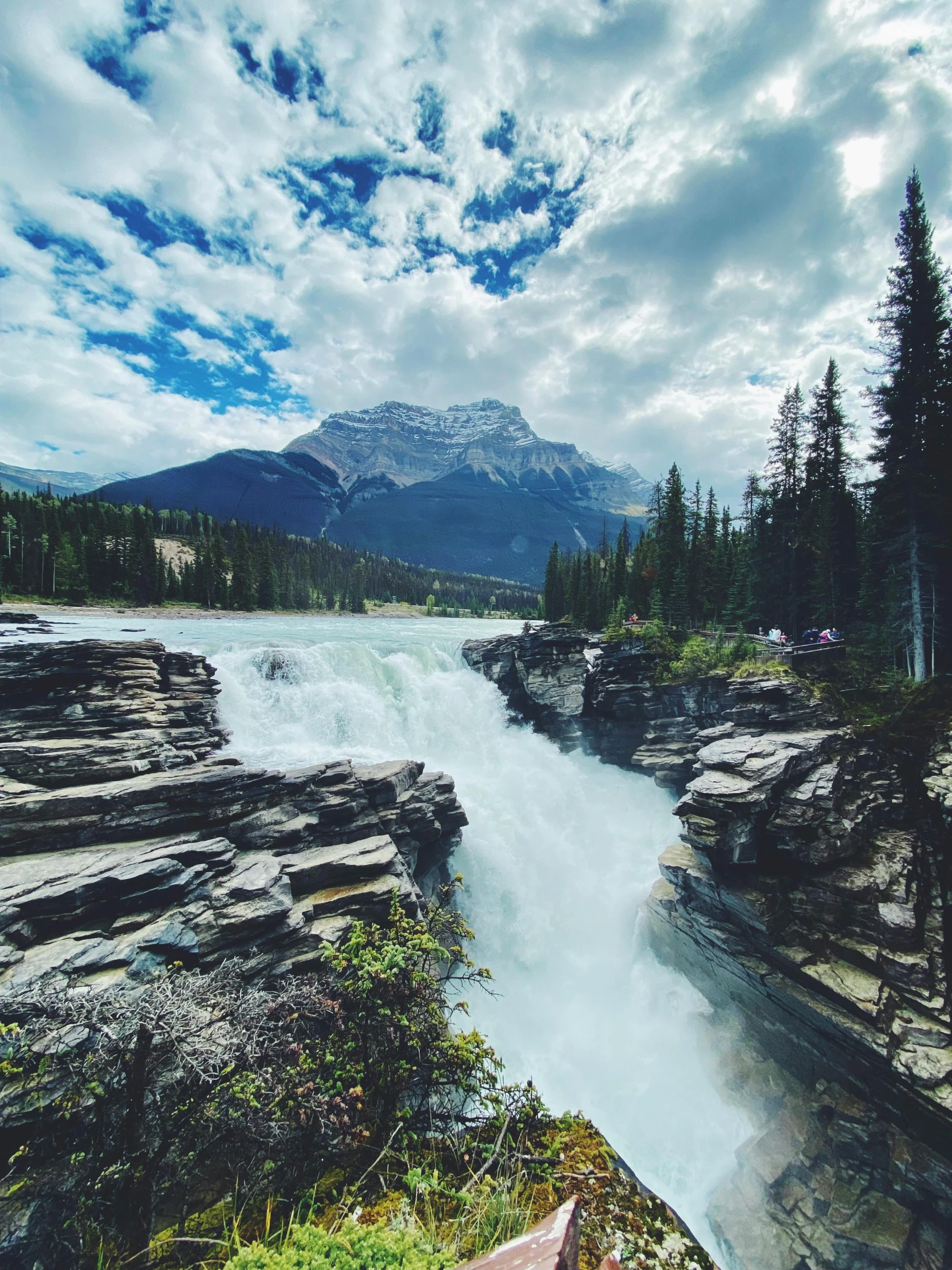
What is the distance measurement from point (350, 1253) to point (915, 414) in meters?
31.9

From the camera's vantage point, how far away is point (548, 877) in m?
21.1

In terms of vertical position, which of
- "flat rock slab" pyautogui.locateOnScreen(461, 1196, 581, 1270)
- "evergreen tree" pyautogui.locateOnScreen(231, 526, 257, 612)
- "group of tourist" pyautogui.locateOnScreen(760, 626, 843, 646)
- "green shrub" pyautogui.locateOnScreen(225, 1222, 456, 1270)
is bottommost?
"green shrub" pyautogui.locateOnScreen(225, 1222, 456, 1270)

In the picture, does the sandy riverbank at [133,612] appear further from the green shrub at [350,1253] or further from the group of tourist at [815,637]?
the group of tourist at [815,637]

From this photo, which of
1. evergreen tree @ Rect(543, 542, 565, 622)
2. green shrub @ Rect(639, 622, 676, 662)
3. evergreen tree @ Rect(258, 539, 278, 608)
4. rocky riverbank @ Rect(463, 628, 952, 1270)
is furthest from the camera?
evergreen tree @ Rect(258, 539, 278, 608)

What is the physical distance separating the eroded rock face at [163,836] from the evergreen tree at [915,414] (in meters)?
23.3

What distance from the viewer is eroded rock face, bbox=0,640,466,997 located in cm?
960

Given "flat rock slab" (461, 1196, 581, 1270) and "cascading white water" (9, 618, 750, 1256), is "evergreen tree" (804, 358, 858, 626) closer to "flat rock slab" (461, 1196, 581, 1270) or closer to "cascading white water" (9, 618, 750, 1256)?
"cascading white water" (9, 618, 750, 1256)

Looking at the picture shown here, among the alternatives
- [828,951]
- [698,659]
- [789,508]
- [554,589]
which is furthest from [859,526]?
[554,589]

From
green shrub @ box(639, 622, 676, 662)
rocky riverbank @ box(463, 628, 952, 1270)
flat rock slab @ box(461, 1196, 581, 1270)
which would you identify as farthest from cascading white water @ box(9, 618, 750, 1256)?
flat rock slab @ box(461, 1196, 581, 1270)

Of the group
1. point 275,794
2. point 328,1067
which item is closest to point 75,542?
point 275,794

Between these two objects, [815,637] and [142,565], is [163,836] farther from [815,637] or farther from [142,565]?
[142,565]

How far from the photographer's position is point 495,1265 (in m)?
3.52

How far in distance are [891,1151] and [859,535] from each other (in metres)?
29.8

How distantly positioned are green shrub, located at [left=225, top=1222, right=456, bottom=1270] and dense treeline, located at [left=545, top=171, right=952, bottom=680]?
1030 inches
